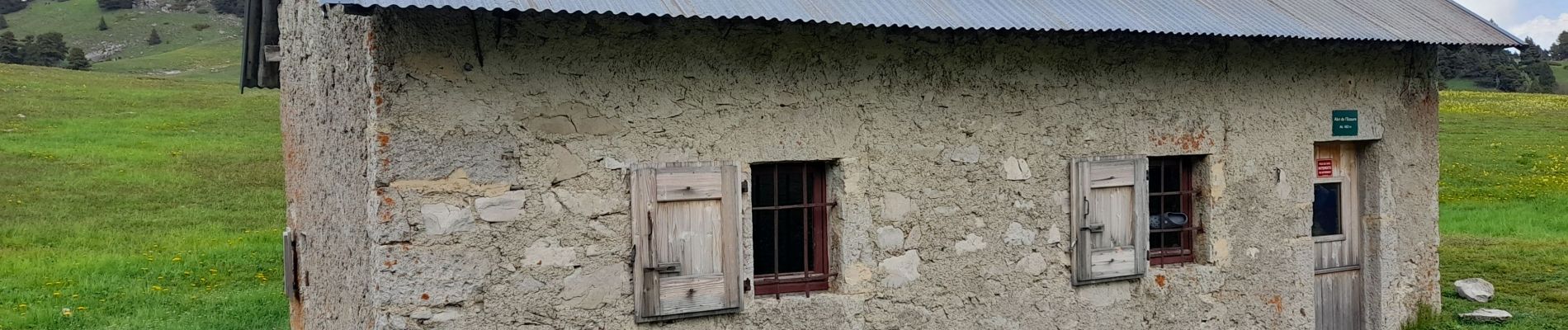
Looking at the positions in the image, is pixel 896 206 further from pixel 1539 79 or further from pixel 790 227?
pixel 1539 79

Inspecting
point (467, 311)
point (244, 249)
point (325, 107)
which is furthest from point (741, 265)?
point (244, 249)

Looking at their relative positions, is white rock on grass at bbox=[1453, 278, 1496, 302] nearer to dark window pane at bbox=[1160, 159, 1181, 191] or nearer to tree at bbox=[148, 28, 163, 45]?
dark window pane at bbox=[1160, 159, 1181, 191]

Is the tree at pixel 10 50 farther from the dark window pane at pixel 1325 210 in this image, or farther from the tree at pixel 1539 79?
the tree at pixel 1539 79

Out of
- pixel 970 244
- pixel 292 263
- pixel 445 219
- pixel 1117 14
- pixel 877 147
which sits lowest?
pixel 292 263

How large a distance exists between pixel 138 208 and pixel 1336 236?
1639cm

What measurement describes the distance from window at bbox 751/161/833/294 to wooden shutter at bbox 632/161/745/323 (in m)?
0.29

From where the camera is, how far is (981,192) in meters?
6.23

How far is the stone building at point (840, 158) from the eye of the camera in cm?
511

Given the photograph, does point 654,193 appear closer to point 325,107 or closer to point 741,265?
point 741,265

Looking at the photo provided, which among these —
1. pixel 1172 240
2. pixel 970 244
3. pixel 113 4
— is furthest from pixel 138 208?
pixel 113 4

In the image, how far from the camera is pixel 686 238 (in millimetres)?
5547

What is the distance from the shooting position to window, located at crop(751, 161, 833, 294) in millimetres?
5887

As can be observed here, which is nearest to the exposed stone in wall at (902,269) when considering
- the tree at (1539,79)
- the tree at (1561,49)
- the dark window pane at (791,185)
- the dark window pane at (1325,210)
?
the dark window pane at (791,185)

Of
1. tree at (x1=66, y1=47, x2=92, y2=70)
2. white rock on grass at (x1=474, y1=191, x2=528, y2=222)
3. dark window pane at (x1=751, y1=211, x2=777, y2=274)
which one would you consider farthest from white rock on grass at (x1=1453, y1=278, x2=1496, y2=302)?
tree at (x1=66, y1=47, x2=92, y2=70)
